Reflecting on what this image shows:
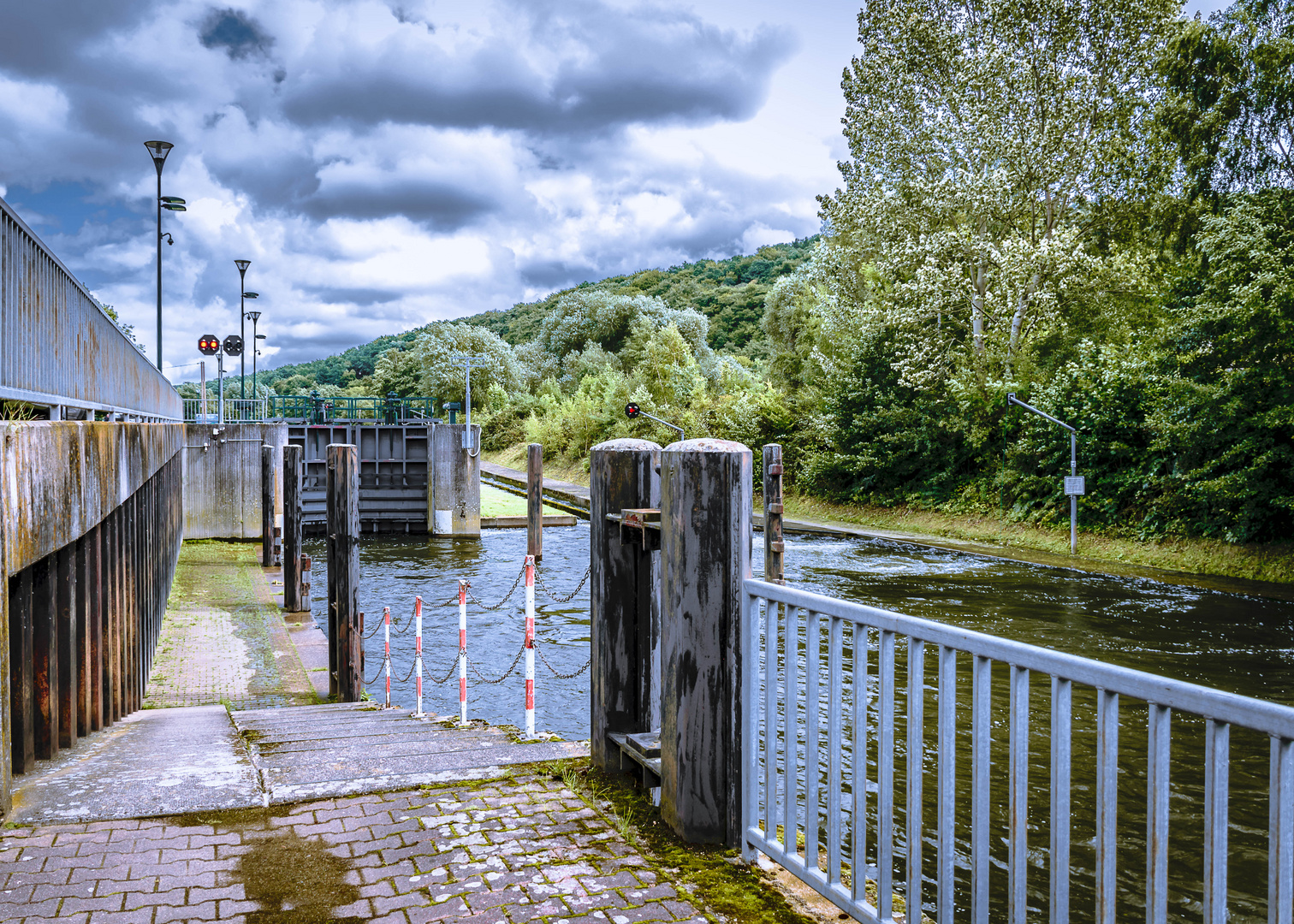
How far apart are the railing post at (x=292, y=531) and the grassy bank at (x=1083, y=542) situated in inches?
693

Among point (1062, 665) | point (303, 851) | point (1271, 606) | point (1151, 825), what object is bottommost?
point (1271, 606)

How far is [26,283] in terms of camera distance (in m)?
5.44

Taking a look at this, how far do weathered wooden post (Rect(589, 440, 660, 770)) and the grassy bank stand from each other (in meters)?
19.2

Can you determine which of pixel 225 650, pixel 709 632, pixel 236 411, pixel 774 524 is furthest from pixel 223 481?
pixel 709 632

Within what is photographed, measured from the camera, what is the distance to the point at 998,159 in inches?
1105

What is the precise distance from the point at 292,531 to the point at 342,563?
7.10 m

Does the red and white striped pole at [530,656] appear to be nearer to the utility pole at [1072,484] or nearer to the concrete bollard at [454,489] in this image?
the utility pole at [1072,484]

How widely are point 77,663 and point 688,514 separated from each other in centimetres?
398

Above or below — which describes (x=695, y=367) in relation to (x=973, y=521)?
above

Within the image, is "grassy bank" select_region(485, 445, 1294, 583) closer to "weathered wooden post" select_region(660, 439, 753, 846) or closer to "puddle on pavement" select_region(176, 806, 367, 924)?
"weathered wooden post" select_region(660, 439, 753, 846)

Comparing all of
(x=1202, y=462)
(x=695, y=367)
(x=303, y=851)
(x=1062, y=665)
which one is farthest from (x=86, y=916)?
(x=695, y=367)

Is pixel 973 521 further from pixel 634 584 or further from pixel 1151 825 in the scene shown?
pixel 1151 825

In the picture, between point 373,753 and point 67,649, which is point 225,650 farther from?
point 373,753

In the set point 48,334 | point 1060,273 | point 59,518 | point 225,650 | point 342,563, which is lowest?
point 225,650
